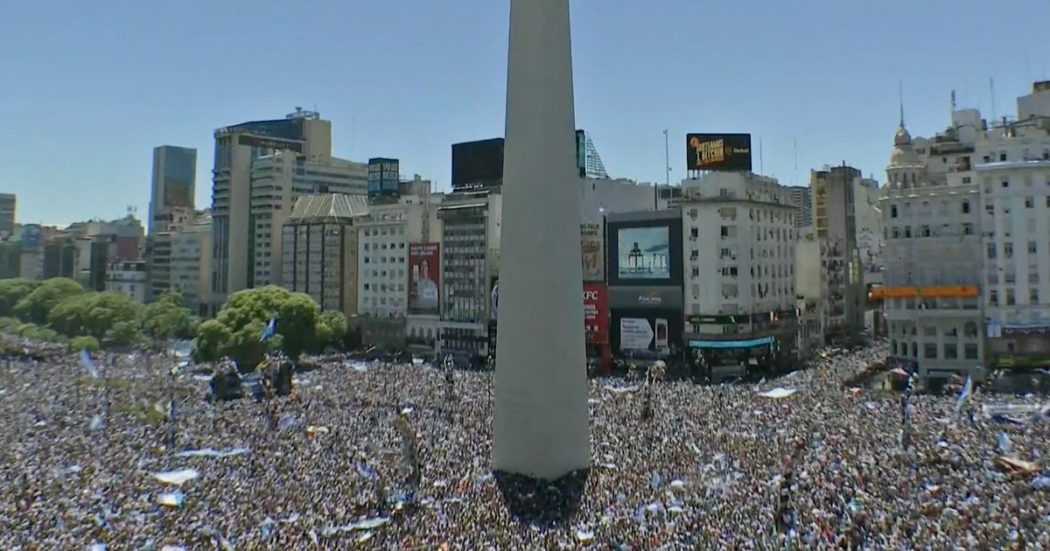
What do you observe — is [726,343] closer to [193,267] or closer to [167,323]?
[167,323]

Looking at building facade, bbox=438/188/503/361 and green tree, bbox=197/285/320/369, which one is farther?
building facade, bbox=438/188/503/361

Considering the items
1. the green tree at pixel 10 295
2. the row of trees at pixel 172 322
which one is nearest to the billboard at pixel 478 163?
the row of trees at pixel 172 322

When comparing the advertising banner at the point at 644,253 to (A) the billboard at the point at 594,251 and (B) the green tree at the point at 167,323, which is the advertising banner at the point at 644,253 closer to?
(A) the billboard at the point at 594,251

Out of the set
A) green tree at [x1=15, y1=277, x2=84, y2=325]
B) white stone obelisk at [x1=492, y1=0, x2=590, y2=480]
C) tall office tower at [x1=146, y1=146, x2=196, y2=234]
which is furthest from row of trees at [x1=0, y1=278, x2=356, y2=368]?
tall office tower at [x1=146, y1=146, x2=196, y2=234]

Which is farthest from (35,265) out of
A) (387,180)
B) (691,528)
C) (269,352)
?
(691,528)

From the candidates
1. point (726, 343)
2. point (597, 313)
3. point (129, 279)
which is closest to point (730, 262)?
point (726, 343)

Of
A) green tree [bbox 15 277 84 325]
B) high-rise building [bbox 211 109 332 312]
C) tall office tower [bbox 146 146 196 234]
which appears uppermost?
tall office tower [bbox 146 146 196 234]

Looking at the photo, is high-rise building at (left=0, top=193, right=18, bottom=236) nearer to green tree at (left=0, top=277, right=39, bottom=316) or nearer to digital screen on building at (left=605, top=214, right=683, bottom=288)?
green tree at (left=0, top=277, right=39, bottom=316)

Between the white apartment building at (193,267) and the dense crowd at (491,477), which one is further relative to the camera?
the white apartment building at (193,267)
